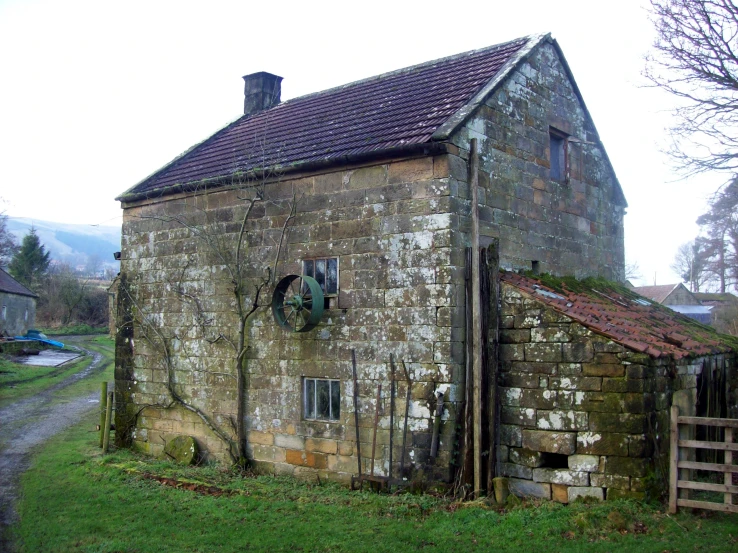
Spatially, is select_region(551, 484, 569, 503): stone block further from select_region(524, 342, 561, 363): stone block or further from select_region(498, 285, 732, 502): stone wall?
select_region(524, 342, 561, 363): stone block

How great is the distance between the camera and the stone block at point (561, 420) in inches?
359

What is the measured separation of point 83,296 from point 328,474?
51385 millimetres

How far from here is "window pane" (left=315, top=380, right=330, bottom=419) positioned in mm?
11250

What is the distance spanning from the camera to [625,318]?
1052 centimetres

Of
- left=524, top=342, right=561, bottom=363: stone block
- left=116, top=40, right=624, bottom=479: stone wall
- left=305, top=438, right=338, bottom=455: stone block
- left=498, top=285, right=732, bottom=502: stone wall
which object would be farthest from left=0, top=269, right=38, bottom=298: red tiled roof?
left=524, top=342, right=561, bottom=363: stone block

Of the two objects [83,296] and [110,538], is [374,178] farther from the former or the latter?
[83,296]

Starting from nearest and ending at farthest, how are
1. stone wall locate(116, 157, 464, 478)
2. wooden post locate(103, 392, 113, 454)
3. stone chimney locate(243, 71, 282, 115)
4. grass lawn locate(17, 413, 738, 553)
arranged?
1. grass lawn locate(17, 413, 738, 553)
2. stone wall locate(116, 157, 464, 478)
3. wooden post locate(103, 392, 113, 454)
4. stone chimney locate(243, 71, 282, 115)

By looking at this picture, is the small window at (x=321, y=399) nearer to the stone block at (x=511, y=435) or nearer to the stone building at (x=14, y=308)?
the stone block at (x=511, y=435)

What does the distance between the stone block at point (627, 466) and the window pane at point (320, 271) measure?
5.19m

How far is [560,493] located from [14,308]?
43.7 metres

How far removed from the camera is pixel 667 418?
9148mm

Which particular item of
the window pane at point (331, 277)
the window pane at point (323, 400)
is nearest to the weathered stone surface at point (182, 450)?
the window pane at point (323, 400)

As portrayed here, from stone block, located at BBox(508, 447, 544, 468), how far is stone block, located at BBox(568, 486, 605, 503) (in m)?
0.56

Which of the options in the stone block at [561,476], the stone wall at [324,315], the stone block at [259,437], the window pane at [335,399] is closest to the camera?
the stone block at [561,476]
